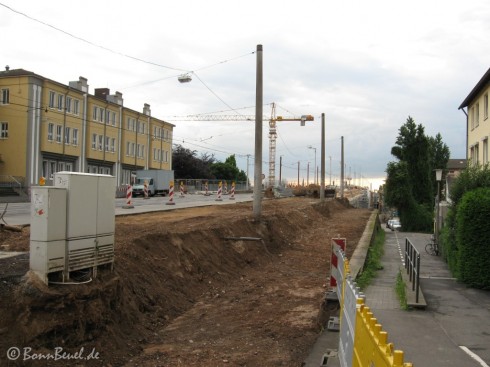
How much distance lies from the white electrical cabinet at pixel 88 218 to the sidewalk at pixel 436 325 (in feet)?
11.4

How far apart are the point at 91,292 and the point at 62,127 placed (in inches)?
1890

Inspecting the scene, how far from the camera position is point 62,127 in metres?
51.1

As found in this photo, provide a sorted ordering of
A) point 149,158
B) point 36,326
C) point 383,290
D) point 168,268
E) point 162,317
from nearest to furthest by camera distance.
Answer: point 36,326, point 162,317, point 168,268, point 383,290, point 149,158

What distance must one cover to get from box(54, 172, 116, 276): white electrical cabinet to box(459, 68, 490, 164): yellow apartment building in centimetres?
2422

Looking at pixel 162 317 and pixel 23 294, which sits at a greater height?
pixel 23 294

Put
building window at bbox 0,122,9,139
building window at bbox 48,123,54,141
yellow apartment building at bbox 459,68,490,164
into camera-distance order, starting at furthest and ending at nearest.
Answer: building window at bbox 48,123,54,141, building window at bbox 0,122,9,139, yellow apartment building at bbox 459,68,490,164

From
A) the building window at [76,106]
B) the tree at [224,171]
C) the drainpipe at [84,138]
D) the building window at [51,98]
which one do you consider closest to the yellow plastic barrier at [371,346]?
the building window at [51,98]

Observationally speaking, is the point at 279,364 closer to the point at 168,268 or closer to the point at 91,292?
the point at 91,292

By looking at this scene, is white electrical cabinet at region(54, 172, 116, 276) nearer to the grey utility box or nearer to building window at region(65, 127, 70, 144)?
the grey utility box

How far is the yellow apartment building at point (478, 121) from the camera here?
30019mm

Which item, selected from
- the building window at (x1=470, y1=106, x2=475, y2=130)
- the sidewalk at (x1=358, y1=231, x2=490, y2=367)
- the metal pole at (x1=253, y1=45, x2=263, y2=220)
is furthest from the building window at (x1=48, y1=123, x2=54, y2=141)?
the sidewalk at (x1=358, y1=231, x2=490, y2=367)

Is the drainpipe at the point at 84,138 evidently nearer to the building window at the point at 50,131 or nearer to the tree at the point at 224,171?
the building window at the point at 50,131

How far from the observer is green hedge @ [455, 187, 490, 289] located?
12172mm

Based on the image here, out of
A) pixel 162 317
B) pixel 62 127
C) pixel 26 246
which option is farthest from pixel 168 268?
pixel 62 127
